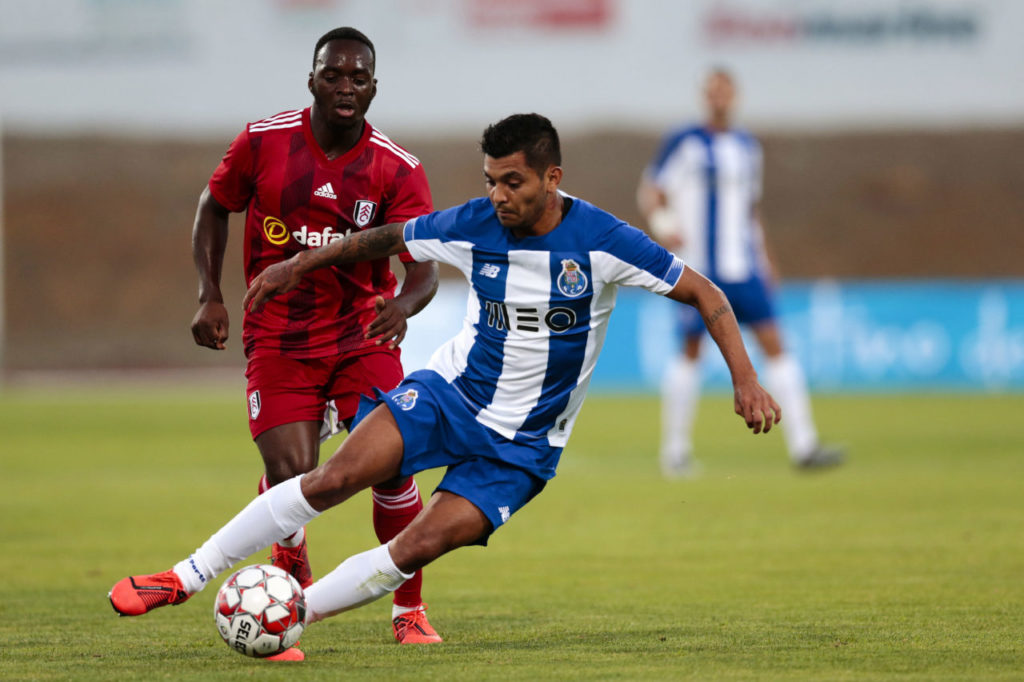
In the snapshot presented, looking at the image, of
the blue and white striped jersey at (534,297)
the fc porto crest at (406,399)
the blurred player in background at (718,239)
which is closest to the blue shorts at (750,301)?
the blurred player in background at (718,239)

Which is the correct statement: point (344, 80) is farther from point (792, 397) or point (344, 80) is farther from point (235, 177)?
point (792, 397)

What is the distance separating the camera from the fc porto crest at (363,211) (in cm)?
577

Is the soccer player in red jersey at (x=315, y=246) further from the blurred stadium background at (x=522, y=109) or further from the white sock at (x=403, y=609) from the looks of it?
the blurred stadium background at (x=522, y=109)

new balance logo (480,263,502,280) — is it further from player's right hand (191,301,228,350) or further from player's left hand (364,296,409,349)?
player's right hand (191,301,228,350)

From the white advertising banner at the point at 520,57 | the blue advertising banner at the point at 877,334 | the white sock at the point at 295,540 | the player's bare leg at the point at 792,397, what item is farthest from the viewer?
the white advertising banner at the point at 520,57

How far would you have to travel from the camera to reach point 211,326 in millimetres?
5645

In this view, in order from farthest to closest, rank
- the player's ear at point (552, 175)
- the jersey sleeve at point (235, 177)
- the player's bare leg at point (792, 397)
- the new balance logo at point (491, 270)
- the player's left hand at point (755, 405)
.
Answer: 1. the player's bare leg at point (792, 397)
2. the jersey sleeve at point (235, 177)
3. the new balance logo at point (491, 270)
4. the player's ear at point (552, 175)
5. the player's left hand at point (755, 405)

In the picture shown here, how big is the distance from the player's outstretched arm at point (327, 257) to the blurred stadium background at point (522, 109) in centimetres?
2922

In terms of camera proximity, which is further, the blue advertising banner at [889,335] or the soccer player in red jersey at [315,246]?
the blue advertising banner at [889,335]

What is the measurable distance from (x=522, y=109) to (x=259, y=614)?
32709 mm

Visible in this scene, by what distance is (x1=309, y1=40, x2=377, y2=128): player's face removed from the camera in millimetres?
5586

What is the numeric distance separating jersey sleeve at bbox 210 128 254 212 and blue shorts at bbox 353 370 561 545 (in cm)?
117

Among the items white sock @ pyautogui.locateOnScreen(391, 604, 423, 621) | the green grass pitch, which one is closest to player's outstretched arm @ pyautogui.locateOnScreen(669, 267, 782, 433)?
the green grass pitch

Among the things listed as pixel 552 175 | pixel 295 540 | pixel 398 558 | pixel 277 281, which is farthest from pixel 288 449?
pixel 552 175
